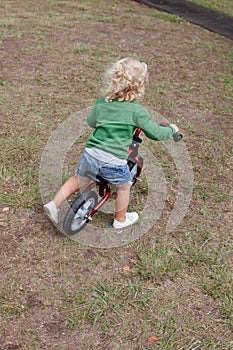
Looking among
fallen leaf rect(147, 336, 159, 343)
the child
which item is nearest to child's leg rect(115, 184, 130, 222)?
the child

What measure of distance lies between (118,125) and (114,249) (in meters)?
0.88

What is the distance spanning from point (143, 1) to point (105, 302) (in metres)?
8.15

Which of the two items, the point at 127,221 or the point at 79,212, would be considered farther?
the point at 127,221

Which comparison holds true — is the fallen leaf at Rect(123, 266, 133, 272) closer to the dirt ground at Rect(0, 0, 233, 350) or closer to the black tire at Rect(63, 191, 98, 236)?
the dirt ground at Rect(0, 0, 233, 350)

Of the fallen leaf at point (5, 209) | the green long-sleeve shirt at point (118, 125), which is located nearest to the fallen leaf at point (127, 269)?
the green long-sleeve shirt at point (118, 125)

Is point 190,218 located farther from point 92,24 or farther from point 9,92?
point 92,24

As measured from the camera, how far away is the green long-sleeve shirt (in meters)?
3.08

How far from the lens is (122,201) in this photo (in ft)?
11.1

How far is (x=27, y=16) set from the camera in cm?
799

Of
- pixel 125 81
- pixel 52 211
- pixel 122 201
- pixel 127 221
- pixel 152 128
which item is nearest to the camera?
pixel 125 81

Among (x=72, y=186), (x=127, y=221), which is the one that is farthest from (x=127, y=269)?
(x=72, y=186)

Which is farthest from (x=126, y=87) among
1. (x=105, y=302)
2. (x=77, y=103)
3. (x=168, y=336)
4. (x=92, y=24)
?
(x=92, y=24)

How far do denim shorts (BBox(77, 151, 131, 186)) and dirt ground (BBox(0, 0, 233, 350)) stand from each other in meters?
0.50

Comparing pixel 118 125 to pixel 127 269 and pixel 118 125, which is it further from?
pixel 127 269
